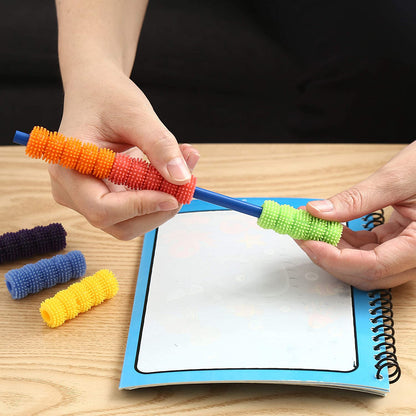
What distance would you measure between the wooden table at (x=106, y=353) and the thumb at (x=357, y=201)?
125 millimetres

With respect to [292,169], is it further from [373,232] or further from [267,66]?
[267,66]

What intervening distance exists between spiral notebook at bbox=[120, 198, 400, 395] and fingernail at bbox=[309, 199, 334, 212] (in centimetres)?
10

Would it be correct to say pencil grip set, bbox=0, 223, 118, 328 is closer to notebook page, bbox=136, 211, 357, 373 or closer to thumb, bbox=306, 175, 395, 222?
notebook page, bbox=136, 211, 357, 373

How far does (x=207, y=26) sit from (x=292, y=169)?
764mm

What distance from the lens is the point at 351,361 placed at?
2.21 feet

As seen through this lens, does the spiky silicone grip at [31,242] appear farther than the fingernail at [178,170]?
Yes

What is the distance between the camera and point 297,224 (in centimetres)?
73

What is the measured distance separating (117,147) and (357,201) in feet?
1.11

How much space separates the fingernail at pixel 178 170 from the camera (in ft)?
2.22

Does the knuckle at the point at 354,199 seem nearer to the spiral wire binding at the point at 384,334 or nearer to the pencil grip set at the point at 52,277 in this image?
the spiral wire binding at the point at 384,334

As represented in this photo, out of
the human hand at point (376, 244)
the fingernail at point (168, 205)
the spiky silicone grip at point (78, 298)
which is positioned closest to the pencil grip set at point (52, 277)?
the spiky silicone grip at point (78, 298)

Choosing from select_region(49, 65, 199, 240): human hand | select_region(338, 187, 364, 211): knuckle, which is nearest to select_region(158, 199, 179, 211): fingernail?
select_region(49, 65, 199, 240): human hand

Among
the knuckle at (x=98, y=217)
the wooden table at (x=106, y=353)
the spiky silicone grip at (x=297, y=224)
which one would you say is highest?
the spiky silicone grip at (x=297, y=224)

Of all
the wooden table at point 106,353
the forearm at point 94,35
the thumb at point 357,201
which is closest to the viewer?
the wooden table at point 106,353
